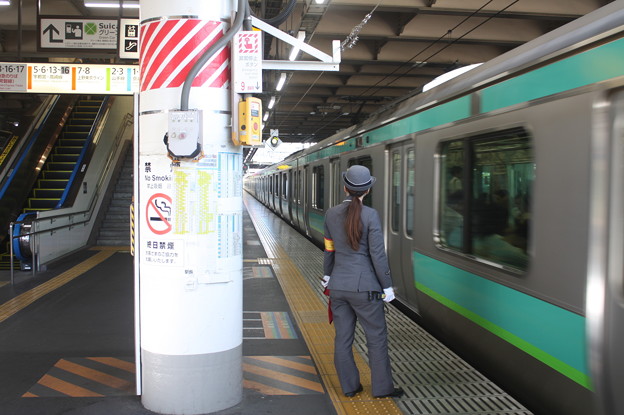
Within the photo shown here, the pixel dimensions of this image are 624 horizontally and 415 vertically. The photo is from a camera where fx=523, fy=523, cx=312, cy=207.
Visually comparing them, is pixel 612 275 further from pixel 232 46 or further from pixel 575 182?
pixel 232 46

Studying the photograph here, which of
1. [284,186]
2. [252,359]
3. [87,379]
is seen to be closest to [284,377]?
[252,359]

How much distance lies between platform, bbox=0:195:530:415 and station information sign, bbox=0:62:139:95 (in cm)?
274

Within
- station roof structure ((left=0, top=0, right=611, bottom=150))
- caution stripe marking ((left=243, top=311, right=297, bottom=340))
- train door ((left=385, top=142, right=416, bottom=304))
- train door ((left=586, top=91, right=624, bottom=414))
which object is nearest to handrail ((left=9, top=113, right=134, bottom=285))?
station roof structure ((left=0, top=0, right=611, bottom=150))

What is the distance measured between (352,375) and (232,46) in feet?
7.76

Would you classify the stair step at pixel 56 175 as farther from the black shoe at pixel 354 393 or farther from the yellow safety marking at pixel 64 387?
the black shoe at pixel 354 393

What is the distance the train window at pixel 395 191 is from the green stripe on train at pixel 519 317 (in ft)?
4.38

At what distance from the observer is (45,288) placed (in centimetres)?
712

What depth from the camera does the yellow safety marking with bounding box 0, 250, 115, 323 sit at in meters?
5.99

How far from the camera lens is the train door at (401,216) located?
544cm

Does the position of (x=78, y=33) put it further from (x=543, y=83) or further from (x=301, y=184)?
(x=301, y=184)

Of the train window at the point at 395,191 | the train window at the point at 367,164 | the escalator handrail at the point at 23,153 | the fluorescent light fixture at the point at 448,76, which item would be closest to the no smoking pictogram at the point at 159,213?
the fluorescent light fixture at the point at 448,76

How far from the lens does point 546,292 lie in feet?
9.80

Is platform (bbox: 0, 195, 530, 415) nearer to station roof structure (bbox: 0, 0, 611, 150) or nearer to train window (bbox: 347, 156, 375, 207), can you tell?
train window (bbox: 347, 156, 375, 207)

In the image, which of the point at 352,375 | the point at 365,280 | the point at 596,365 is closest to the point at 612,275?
the point at 596,365
